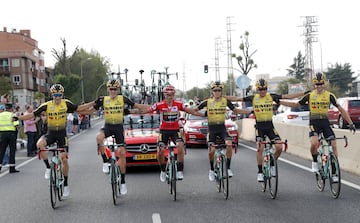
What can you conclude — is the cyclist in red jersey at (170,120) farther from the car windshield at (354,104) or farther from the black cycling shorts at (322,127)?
the car windshield at (354,104)

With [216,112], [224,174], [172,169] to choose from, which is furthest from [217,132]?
[172,169]

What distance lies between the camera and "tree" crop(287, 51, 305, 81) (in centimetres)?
14112

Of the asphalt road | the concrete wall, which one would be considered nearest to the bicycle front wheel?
the asphalt road

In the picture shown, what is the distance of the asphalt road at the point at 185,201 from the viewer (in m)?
7.78

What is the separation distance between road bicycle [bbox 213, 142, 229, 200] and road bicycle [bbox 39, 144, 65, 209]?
8.82 ft

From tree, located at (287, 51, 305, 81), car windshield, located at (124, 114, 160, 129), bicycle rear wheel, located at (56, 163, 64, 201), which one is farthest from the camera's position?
tree, located at (287, 51, 305, 81)

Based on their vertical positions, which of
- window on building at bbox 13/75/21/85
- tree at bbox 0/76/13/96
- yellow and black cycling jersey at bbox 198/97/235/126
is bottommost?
yellow and black cycling jersey at bbox 198/97/235/126

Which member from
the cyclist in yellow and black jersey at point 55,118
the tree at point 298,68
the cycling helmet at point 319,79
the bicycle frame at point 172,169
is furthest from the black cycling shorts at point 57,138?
the tree at point 298,68

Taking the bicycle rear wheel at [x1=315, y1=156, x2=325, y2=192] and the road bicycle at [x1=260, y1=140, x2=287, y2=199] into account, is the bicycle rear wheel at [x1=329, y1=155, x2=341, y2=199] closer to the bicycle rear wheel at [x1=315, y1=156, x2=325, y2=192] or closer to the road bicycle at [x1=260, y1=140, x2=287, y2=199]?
the bicycle rear wheel at [x1=315, y1=156, x2=325, y2=192]

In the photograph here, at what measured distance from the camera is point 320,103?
966 centimetres

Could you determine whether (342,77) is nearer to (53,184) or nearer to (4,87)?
(4,87)

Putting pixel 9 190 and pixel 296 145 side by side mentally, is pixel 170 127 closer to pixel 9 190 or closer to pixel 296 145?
pixel 9 190

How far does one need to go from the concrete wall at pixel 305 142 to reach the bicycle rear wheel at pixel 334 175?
8.81ft

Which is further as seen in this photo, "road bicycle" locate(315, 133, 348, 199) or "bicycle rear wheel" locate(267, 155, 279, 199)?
"bicycle rear wheel" locate(267, 155, 279, 199)
